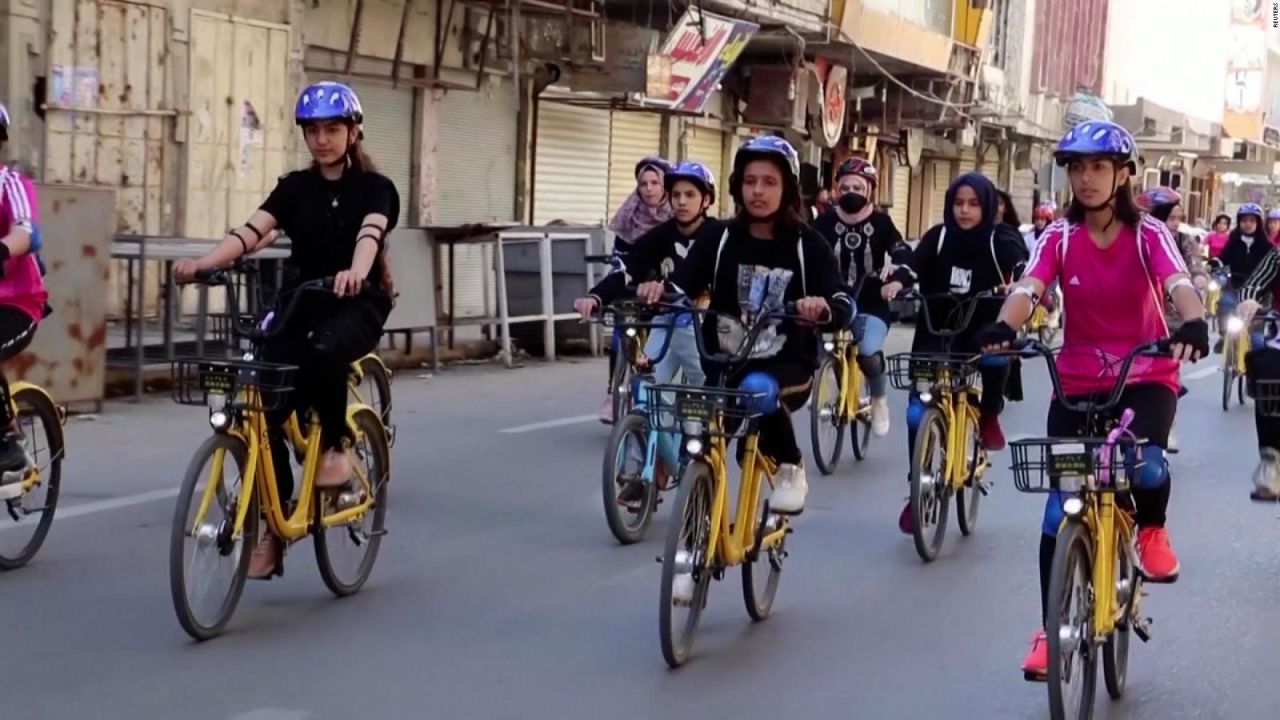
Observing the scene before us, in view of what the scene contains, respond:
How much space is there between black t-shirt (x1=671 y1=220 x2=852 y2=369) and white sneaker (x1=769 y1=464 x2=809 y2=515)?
0.38 meters

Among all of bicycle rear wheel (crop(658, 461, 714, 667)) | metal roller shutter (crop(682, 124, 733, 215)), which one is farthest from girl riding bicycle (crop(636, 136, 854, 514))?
metal roller shutter (crop(682, 124, 733, 215))

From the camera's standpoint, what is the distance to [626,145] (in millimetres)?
28297

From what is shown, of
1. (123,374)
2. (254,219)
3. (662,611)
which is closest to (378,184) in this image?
(254,219)

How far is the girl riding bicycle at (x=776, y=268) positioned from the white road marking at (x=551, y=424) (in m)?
5.92

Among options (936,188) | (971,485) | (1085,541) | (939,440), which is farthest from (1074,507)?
(936,188)

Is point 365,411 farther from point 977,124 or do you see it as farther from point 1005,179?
point 1005,179

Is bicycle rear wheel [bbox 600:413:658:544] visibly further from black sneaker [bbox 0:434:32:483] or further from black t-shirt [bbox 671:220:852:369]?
black sneaker [bbox 0:434:32:483]

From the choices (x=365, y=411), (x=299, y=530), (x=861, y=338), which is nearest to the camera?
(x=299, y=530)

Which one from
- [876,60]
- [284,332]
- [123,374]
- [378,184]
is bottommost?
[123,374]

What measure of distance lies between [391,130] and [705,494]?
15933 millimetres

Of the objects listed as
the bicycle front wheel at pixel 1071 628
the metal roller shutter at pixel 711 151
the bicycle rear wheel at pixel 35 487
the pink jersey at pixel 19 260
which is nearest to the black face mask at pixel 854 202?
the bicycle rear wheel at pixel 35 487

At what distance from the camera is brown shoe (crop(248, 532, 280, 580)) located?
6.79 metres

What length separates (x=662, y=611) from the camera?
20.8ft

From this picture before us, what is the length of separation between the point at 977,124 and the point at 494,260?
2554 centimetres
